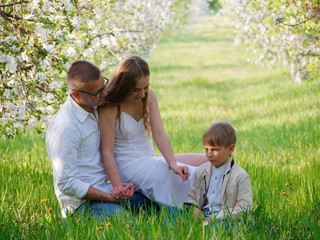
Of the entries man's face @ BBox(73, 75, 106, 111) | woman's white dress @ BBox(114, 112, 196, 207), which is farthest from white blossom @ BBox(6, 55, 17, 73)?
woman's white dress @ BBox(114, 112, 196, 207)

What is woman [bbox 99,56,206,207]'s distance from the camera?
4.00 m

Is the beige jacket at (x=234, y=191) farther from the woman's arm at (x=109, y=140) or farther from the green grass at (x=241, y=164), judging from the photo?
the woman's arm at (x=109, y=140)

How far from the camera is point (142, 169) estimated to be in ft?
13.6

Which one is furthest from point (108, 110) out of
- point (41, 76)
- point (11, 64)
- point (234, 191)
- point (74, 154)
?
point (234, 191)

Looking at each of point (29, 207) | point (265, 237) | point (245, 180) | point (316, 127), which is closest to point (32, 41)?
point (29, 207)

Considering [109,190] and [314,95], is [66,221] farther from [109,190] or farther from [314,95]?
[314,95]

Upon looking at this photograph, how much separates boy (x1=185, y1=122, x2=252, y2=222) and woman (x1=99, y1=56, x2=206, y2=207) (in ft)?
0.77

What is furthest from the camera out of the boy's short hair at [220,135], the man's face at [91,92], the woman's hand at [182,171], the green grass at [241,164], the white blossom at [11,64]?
the white blossom at [11,64]

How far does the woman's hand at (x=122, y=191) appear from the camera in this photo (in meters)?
3.76

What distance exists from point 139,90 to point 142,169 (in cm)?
70

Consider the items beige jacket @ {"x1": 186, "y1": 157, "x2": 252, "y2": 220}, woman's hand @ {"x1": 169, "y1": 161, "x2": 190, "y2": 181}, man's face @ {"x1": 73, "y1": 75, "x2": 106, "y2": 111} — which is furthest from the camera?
woman's hand @ {"x1": 169, "y1": 161, "x2": 190, "y2": 181}

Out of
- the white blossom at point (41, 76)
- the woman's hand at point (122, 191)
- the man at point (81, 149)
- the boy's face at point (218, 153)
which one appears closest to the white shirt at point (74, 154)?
the man at point (81, 149)

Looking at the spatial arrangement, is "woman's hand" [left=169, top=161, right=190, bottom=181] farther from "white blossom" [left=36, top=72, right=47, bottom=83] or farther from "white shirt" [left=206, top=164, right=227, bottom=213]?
"white blossom" [left=36, top=72, right=47, bottom=83]

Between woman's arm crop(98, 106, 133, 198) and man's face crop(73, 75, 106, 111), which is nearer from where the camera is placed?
man's face crop(73, 75, 106, 111)
